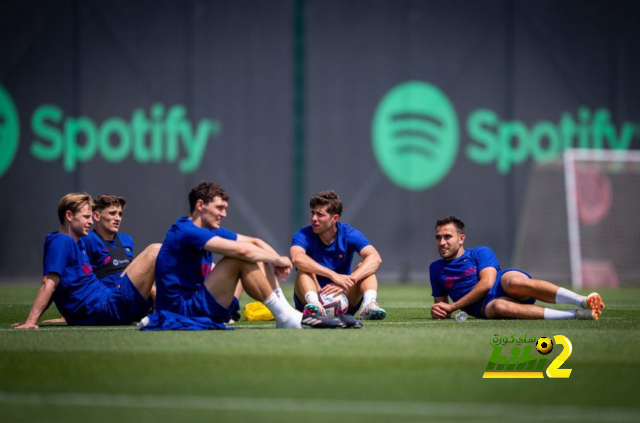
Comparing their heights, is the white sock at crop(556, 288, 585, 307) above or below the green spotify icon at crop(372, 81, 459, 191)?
below

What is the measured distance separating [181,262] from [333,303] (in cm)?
201

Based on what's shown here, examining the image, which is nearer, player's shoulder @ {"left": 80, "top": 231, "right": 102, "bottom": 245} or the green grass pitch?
the green grass pitch

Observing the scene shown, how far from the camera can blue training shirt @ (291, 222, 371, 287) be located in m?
10.1

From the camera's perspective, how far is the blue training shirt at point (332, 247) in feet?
33.1

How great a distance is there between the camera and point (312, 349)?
6656 mm

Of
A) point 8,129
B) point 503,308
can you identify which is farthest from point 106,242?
point 8,129

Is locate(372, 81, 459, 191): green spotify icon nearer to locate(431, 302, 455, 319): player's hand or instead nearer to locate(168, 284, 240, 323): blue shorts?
locate(431, 302, 455, 319): player's hand

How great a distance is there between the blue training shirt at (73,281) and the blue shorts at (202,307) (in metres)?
1.17

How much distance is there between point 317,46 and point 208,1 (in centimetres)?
246

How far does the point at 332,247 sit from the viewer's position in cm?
1009

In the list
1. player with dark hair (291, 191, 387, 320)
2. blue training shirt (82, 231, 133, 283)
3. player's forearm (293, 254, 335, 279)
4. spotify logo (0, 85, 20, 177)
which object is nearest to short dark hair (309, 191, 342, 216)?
player with dark hair (291, 191, 387, 320)

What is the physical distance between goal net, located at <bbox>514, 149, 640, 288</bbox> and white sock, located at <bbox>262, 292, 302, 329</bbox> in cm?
1238

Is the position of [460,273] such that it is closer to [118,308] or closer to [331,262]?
[331,262]

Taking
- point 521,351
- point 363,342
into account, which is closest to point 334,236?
point 363,342
